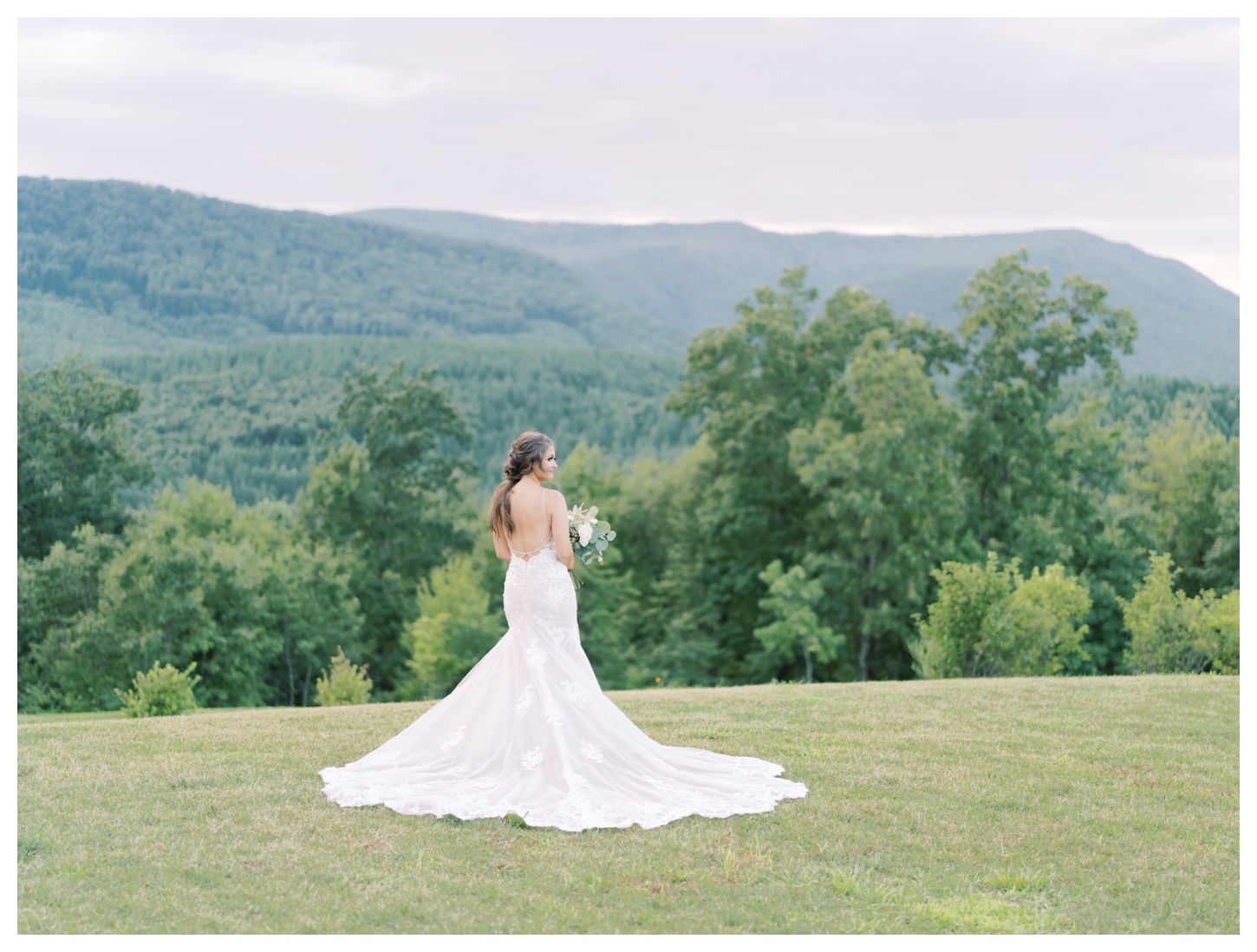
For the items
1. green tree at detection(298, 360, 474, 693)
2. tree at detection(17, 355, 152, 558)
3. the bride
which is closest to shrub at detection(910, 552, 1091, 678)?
the bride

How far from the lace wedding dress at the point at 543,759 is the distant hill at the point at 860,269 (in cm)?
2991

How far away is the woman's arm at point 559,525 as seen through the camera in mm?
8312

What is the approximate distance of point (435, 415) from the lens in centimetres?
4250

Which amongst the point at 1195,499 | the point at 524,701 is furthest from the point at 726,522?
the point at 524,701

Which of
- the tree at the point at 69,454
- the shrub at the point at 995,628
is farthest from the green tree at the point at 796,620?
the tree at the point at 69,454

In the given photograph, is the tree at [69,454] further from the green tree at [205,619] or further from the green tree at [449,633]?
the green tree at [449,633]

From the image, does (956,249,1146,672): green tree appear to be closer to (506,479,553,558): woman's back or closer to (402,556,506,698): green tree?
(402,556,506,698): green tree

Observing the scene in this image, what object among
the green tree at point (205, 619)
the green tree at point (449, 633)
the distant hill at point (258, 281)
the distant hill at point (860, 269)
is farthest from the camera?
the distant hill at point (258, 281)

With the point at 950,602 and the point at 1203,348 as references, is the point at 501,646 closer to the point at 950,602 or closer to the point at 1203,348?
the point at 950,602

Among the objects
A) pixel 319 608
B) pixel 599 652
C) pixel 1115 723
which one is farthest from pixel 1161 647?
pixel 319 608

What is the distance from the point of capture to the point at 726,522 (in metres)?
34.6

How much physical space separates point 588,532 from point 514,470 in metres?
0.81

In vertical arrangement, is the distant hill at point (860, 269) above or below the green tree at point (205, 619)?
above

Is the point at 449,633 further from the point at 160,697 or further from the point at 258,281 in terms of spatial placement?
the point at 258,281
